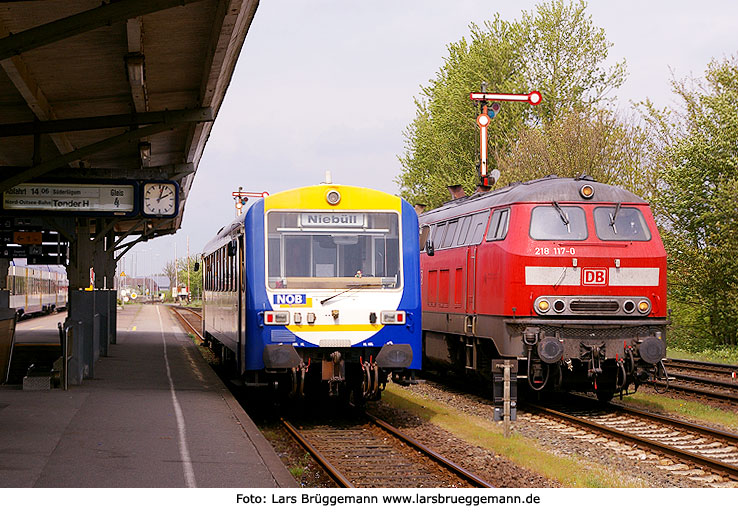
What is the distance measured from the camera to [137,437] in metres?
10.1

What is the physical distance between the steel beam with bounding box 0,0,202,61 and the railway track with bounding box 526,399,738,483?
6.86 meters

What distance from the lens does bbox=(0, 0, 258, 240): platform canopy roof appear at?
27.5 feet

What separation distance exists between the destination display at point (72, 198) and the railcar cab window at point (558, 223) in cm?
604

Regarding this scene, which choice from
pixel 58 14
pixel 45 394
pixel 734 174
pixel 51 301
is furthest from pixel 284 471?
pixel 51 301

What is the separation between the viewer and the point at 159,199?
565 inches

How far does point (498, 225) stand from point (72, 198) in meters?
6.42

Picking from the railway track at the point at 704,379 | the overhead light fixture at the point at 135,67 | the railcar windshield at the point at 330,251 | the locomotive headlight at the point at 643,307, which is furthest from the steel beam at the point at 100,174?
the railway track at the point at 704,379

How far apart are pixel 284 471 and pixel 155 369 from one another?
1065 cm

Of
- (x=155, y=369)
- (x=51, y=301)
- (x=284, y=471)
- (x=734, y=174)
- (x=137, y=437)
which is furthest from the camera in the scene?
(x=51, y=301)

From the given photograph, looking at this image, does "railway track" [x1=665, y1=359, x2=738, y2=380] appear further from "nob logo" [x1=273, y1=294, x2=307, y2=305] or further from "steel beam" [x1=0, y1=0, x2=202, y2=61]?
"steel beam" [x1=0, y1=0, x2=202, y2=61]

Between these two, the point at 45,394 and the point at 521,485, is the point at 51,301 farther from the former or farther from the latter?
the point at 521,485

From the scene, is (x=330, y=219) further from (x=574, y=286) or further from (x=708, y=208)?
(x=708, y=208)

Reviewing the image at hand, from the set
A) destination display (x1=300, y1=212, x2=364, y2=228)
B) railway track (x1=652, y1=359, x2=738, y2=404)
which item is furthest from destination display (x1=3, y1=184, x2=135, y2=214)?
railway track (x1=652, y1=359, x2=738, y2=404)

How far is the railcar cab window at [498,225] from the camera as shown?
14043 millimetres
